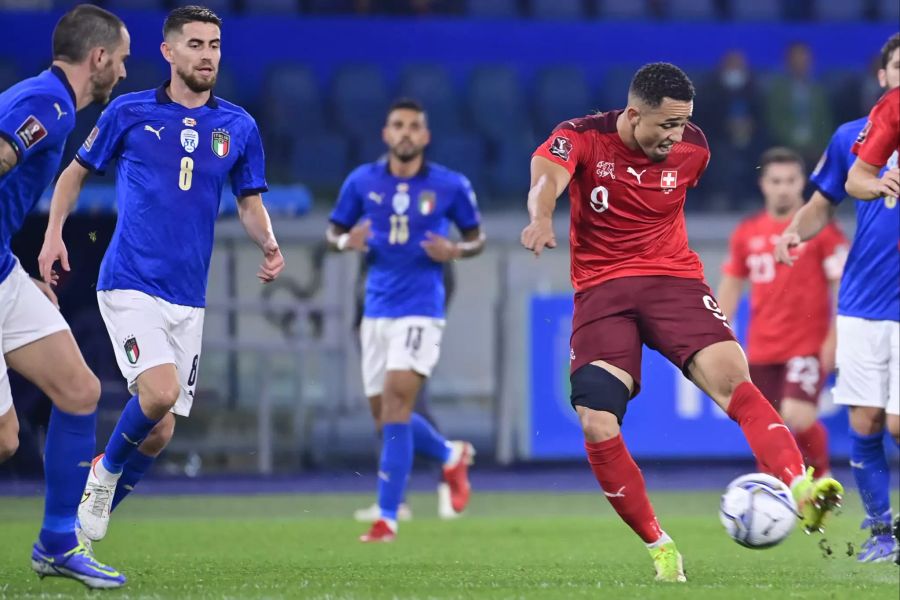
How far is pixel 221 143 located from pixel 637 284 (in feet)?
6.47

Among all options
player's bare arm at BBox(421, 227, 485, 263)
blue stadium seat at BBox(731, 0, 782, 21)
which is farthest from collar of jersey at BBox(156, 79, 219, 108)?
blue stadium seat at BBox(731, 0, 782, 21)

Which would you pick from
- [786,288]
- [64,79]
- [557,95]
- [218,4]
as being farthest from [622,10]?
[64,79]

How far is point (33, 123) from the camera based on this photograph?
539cm

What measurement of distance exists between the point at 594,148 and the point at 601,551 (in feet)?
8.09

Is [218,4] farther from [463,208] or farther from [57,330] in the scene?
[57,330]

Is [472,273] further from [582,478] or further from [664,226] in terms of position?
[664,226]

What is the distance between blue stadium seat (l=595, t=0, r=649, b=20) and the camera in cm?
1769

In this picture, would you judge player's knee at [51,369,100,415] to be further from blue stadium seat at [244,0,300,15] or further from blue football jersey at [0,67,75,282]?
blue stadium seat at [244,0,300,15]

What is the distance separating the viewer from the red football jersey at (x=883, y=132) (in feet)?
19.7

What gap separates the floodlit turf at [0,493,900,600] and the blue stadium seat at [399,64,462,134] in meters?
6.10

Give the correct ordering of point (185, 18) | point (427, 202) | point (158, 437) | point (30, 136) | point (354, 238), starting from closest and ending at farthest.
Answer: point (30, 136) < point (185, 18) < point (158, 437) < point (354, 238) < point (427, 202)

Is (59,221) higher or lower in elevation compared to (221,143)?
lower

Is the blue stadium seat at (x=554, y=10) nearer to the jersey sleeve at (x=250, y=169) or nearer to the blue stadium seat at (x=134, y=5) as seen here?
the blue stadium seat at (x=134, y=5)

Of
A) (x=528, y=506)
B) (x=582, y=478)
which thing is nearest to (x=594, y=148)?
(x=528, y=506)
